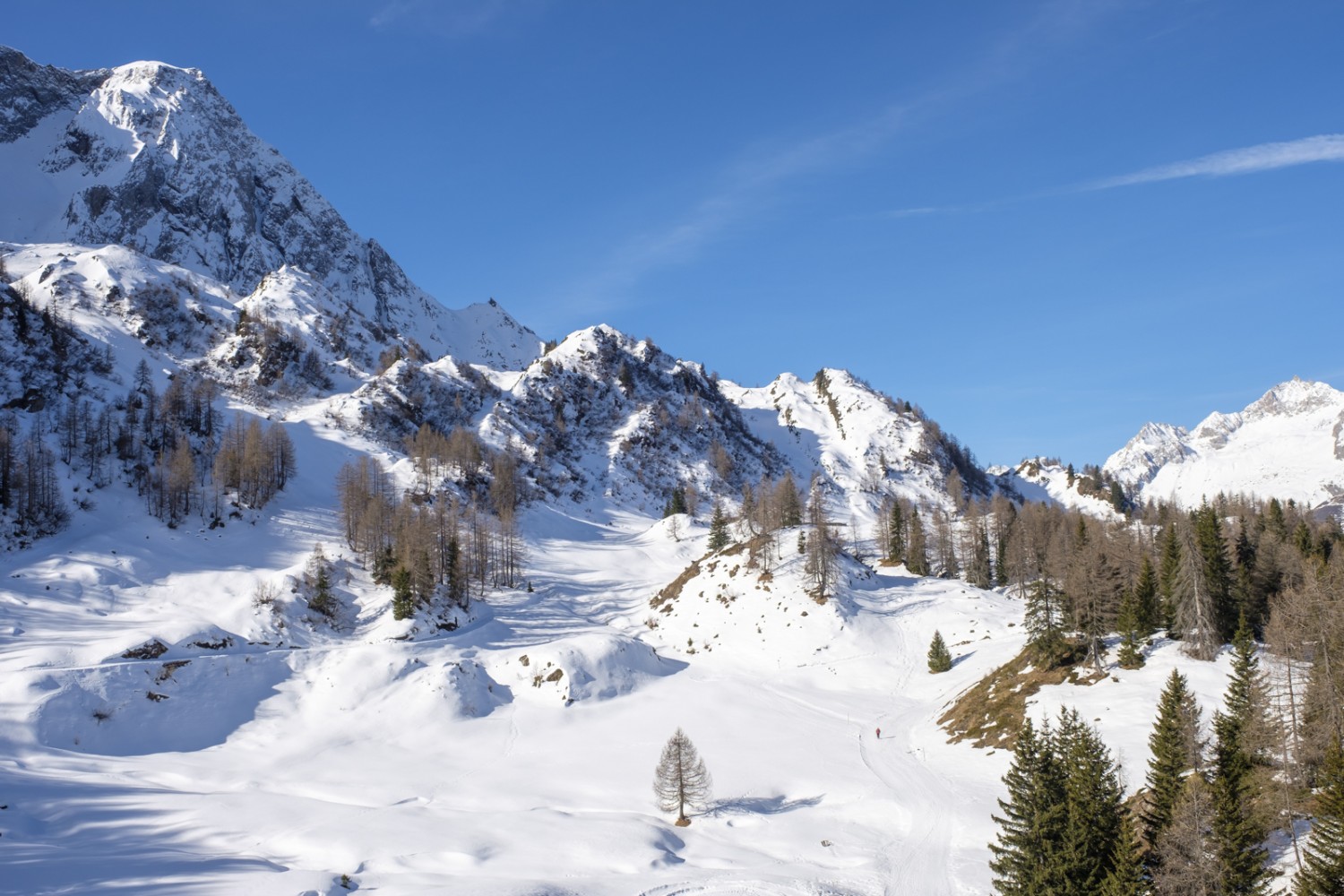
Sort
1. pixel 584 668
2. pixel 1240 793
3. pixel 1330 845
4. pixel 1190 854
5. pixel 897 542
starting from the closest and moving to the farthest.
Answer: pixel 1330 845 → pixel 1190 854 → pixel 1240 793 → pixel 584 668 → pixel 897 542

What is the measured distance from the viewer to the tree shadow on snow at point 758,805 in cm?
4959

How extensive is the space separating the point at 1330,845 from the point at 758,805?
103 ft

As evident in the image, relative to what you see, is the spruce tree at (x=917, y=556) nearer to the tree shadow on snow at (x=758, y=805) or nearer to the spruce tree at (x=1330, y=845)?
the tree shadow on snow at (x=758, y=805)

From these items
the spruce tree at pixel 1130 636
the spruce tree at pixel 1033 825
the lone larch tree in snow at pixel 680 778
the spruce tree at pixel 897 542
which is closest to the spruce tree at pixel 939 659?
the spruce tree at pixel 1130 636

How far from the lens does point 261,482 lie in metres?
116

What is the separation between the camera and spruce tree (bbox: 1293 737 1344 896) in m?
27.0

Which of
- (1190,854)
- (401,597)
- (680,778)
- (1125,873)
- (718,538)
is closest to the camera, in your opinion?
(1190,854)

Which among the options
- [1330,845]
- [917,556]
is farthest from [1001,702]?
[917,556]

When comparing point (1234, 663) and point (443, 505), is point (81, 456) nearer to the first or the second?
point (443, 505)

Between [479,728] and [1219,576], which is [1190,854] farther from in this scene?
[479,728]

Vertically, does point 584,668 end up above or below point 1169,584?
below

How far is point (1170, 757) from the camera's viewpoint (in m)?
36.6

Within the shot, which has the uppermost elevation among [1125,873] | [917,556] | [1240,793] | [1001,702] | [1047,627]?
[917,556]

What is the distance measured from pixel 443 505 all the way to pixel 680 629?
155 ft
